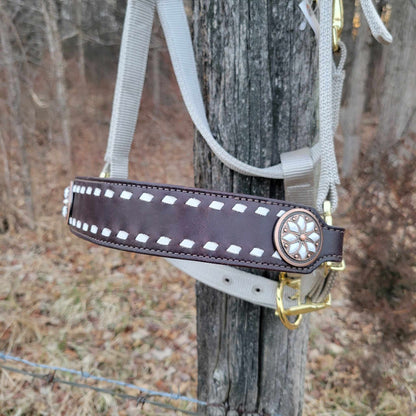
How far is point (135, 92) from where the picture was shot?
1.07 meters

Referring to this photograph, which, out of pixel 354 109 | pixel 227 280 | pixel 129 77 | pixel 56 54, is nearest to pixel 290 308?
pixel 227 280

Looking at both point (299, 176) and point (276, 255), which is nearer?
point (276, 255)

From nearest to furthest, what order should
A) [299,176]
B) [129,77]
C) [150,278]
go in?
1. [299,176]
2. [129,77]
3. [150,278]

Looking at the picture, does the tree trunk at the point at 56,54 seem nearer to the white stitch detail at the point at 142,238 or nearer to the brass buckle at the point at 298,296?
the white stitch detail at the point at 142,238

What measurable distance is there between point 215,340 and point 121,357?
2.47 meters

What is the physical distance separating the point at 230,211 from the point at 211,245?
86 millimetres

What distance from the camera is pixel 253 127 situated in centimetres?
99

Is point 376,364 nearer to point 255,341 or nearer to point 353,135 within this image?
point 255,341

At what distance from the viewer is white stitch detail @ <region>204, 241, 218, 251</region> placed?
0.77m

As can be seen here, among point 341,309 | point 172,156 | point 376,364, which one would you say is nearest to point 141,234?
point 376,364

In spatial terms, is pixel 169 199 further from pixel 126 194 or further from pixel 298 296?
pixel 298 296

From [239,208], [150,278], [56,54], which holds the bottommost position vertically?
[150,278]

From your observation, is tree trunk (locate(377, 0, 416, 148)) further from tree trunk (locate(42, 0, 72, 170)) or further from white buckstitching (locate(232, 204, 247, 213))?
tree trunk (locate(42, 0, 72, 170))

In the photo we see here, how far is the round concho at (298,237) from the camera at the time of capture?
30.1 inches
